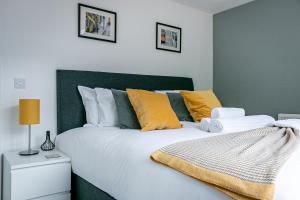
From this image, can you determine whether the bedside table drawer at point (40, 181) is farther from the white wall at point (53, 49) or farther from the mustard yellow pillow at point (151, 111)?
the mustard yellow pillow at point (151, 111)

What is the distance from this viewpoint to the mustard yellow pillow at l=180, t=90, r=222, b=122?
8.45ft

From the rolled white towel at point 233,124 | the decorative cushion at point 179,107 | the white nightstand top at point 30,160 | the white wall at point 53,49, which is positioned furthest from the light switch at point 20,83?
the rolled white towel at point 233,124

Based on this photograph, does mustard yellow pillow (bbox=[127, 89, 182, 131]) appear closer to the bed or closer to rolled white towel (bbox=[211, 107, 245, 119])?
the bed

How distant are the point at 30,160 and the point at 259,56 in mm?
3054

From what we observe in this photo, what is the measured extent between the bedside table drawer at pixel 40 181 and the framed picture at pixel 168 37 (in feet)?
6.73

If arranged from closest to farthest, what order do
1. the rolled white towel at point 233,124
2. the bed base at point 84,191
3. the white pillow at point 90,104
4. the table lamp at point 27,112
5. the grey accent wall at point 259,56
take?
the bed base at point 84,191
the rolled white towel at point 233,124
the table lamp at point 27,112
the white pillow at point 90,104
the grey accent wall at point 259,56

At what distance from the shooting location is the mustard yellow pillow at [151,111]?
201 cm

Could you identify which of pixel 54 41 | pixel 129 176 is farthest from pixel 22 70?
pixel 129 176

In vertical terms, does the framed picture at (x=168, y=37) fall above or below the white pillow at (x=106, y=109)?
above

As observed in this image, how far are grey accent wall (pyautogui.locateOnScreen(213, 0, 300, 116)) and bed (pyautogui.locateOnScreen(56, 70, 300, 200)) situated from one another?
1807 mm

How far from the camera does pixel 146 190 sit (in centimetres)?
120

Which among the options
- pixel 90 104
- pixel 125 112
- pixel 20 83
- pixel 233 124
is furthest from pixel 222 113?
pixel 20 83

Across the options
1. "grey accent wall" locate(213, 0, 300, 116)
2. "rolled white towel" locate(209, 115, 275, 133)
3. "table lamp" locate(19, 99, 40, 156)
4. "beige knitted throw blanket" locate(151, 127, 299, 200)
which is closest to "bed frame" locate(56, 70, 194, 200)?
"table lamp" locate(19, 99, 40, 156)

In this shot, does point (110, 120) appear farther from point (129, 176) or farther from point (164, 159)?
point (164, 159)
